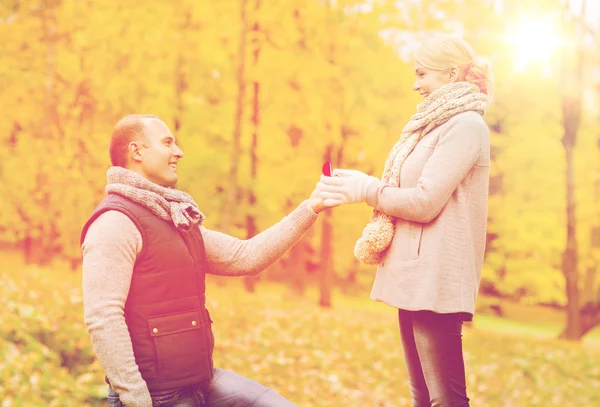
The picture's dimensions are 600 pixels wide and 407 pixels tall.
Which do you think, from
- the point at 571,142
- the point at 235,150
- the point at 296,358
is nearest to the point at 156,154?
the point at 296,358

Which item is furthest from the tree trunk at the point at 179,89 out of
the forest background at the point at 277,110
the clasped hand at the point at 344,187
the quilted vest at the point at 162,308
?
the quilted vest at the point at 162,308

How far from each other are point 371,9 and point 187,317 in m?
11.7

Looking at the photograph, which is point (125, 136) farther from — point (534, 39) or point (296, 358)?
point (534, 39)

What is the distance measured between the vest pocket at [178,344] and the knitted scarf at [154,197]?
0.39m

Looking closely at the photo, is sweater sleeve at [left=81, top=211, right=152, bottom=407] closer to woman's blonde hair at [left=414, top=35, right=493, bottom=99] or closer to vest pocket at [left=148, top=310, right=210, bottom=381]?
vest pocket at [left=148, top=310, right=210, bottom=381]

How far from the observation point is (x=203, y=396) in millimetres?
2699

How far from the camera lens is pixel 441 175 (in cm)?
254

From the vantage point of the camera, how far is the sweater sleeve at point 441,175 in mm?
2539

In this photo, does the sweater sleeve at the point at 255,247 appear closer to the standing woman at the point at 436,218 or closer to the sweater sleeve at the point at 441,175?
the standing woman at the point at 436,218

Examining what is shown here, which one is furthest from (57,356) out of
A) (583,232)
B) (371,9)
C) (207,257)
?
(583,232)

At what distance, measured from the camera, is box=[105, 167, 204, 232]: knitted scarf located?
2.60 m

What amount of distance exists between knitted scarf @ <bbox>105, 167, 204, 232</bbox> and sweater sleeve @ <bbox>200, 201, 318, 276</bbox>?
1.07ft

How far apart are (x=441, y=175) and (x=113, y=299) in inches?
54.9

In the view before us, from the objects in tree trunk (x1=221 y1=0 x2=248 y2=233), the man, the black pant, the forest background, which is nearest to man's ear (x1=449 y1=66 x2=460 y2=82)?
the black pant
